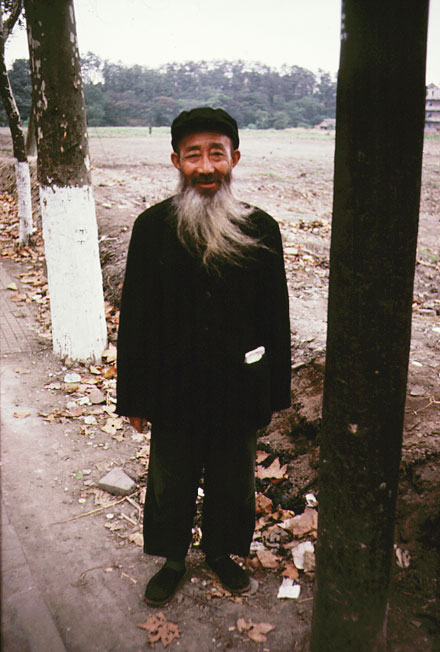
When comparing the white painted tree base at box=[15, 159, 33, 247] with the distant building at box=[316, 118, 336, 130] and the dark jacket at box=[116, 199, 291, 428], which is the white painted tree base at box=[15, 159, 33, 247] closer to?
the dark jacket at box=[116, 199, 291, 428]

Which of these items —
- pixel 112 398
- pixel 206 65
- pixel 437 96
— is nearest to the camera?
pixel 112 398

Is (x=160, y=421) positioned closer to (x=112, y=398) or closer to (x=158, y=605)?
(x=158, y=605)

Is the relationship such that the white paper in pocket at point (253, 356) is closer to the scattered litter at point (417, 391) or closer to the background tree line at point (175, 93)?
the scattered litter at point (417, 391)

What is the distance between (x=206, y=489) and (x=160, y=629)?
0.71m

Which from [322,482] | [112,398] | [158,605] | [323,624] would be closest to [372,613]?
[323,624]

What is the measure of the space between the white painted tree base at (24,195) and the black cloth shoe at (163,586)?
26.7ft

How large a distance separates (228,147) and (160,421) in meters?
1.38

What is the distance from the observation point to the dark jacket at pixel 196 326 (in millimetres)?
2570

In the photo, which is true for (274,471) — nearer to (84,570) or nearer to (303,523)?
(303,523)

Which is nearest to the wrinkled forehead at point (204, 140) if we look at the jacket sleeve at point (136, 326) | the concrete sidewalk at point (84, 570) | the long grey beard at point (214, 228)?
the long grey beard at point (214, 228)

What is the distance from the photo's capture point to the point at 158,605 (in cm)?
288

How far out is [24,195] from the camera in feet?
31.7

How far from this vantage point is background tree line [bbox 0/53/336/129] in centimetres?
2877

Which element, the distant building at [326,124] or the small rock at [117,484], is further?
the distant building at [326,124]
